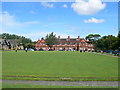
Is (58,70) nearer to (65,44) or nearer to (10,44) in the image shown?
(10,44)

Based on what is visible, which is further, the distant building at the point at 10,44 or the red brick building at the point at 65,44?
the red brick building at the point at 65,44

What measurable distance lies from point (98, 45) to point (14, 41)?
208ft

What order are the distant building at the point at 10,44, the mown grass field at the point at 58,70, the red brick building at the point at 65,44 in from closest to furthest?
the mown grass field at the point at 58,70 → the distant building at the point at 10,44 → the red brick building at the point at 65,44

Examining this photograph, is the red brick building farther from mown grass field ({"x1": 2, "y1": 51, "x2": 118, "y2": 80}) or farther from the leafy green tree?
mown grass field ({"x1": 2, "y1": 51, "x2": 118, "y2": 80})

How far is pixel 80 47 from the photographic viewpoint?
13350 centimetres

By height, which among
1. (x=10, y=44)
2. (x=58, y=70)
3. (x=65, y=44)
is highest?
(x=65, y=44)

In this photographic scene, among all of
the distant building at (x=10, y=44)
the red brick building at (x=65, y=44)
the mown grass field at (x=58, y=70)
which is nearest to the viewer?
the mown grass field at (x=58, y=70)

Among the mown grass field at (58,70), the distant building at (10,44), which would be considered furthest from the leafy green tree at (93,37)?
the mown grass field at (58,70)

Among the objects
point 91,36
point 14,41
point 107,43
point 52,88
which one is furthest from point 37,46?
point 52,88

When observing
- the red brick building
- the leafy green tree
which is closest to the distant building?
the red brick building

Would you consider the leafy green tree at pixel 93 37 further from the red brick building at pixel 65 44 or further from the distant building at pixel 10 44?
the distant building at pixel 10 44

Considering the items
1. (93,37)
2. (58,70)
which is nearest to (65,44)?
(93,37)

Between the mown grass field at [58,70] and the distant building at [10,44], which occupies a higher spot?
the distant building at [10,44]

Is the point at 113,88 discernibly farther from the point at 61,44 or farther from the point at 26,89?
the point at 61,44
